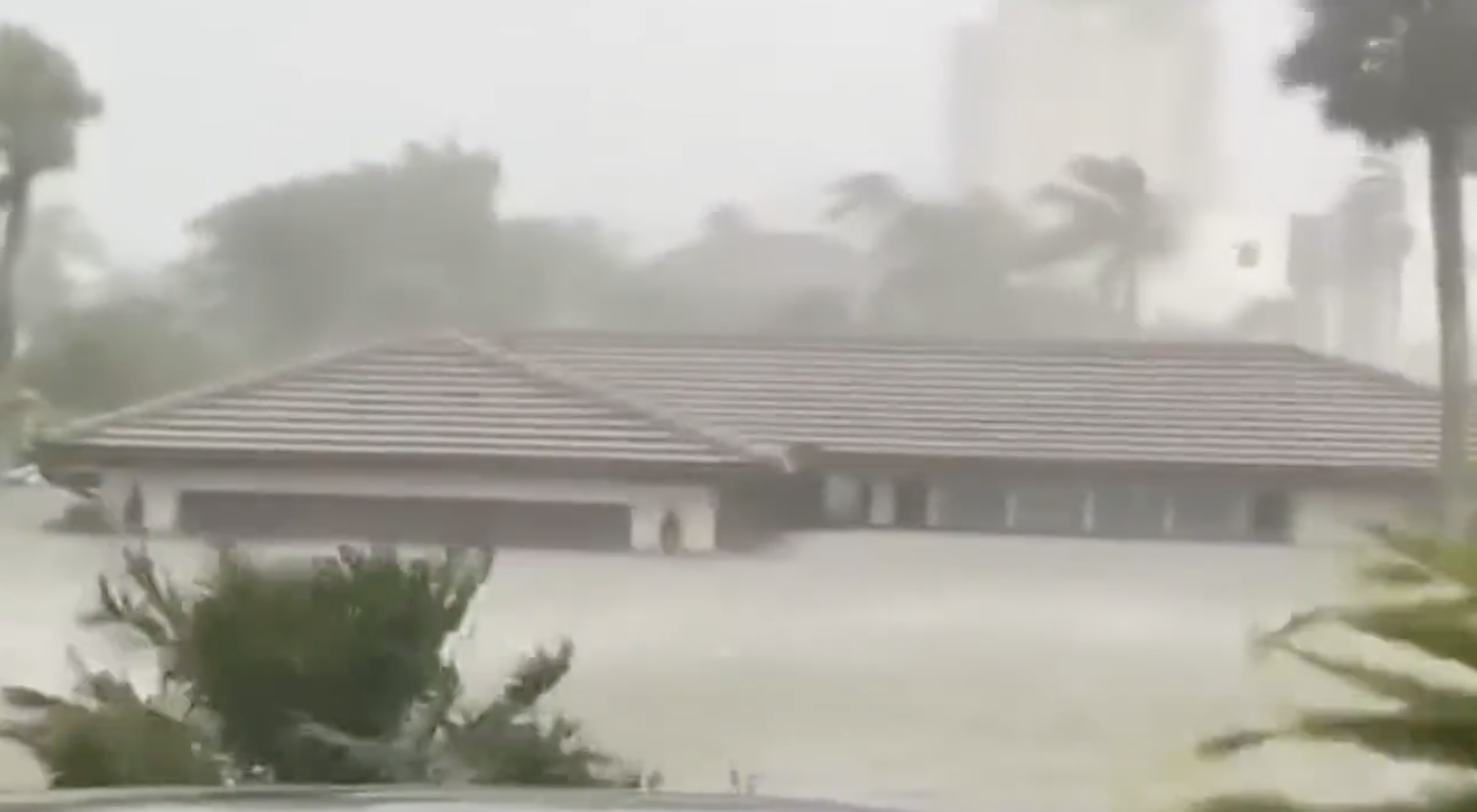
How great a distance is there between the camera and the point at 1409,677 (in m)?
1.26

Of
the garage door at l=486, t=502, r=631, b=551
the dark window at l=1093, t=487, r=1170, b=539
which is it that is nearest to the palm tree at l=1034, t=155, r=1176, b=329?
the dark window at l=1093, t=487, r=1170, b=539

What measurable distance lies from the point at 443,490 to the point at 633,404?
0.52ft

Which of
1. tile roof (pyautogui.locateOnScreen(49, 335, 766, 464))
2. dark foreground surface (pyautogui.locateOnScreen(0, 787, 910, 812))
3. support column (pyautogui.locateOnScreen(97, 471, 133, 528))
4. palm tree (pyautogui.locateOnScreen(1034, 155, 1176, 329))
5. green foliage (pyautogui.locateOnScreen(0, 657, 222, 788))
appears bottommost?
green foliage (pyautogui.locateOnScreen(0, 657, 222, 788))

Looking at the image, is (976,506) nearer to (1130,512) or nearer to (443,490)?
(1130,512)

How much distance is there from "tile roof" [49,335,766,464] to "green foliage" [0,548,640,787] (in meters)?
0.10

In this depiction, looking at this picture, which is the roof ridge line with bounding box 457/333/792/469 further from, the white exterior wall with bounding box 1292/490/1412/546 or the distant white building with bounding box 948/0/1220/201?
the white exterior wall with bounding box 1292/490/1412/546

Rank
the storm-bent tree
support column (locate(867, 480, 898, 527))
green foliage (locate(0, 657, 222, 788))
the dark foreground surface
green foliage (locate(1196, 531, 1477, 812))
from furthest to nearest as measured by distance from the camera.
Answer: the storm-bent tree → support column (locate(867, 480, 898, 527)) → green foliage (locate(0, 657, 222, 788)) → green foliage (locate(1196, 531, 1477, 812)) → the dark foreground surface

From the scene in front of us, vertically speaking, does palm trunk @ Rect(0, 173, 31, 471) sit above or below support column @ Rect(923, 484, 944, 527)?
above

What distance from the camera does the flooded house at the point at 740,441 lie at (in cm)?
143

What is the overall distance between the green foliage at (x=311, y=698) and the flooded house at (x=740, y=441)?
65 mm

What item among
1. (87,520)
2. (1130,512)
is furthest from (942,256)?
(87,520)

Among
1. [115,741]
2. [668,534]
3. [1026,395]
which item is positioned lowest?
A: [115,741]

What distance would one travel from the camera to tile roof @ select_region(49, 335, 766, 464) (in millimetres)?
1461

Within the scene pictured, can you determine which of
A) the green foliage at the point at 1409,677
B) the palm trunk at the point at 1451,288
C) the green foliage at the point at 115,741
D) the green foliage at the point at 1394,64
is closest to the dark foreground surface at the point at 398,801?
the green foliage at the point at 115,741
